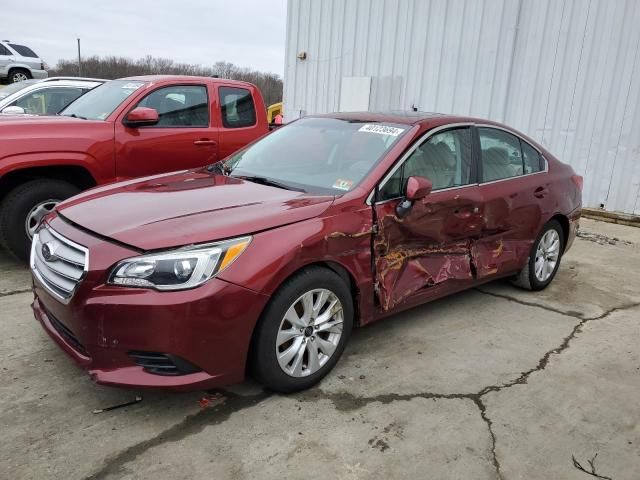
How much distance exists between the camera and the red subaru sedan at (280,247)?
2.46m

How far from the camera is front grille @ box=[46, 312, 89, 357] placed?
2.57m

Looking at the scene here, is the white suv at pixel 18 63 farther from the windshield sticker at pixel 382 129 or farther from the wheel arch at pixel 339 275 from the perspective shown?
the wheel arch at pixel 339 275

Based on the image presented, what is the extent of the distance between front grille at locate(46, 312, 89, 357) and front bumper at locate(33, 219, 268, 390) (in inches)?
0.4

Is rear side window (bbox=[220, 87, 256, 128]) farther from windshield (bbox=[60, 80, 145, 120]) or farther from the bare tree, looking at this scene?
the bare tree

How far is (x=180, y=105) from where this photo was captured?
5578mm

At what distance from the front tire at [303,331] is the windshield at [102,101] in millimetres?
3303

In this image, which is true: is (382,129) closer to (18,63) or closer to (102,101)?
(102,101)

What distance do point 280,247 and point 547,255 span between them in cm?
320

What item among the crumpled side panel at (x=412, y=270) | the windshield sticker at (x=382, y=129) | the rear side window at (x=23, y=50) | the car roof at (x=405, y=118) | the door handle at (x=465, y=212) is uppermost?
the rear side window at (x=23, y=50)

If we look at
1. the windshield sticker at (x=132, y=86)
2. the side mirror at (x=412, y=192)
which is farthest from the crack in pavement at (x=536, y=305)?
the windshield sticker at (x=132, y=86)

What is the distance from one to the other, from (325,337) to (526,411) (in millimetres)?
1204

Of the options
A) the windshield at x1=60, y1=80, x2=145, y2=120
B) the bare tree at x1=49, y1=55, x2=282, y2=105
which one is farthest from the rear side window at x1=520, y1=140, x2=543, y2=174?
the bare tree at x1=49, y1=55, x2=282, y2=105

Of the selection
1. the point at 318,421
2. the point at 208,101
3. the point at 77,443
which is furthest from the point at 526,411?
the point at 208,101

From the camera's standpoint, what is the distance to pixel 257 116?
20.6 ft
